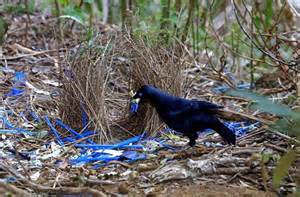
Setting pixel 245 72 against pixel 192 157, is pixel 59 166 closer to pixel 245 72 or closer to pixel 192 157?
pixel 192 157

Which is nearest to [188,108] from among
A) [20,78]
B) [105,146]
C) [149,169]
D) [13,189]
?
[149,169]

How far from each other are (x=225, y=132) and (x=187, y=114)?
0.73 feet

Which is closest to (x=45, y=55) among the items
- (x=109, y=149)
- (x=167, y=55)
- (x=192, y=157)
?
(x=167, y=55)

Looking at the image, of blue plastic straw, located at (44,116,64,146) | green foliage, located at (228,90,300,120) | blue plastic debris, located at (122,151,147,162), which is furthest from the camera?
blue plastic straw, located at (44,116,64,146)

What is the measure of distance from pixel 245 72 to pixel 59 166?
360 centimetres

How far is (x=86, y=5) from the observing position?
5.92 meters

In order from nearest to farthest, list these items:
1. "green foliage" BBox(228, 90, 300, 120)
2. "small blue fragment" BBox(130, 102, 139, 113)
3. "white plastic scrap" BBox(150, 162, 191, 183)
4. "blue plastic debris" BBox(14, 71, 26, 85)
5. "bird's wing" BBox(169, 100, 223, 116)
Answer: "green foliage" BBox(228, 90, 300, 120)
"white plastic scrap" BBox(150, 162, 191, 183)
"bird's wing" BBox(169, 100, 223, 116)
"small blue fragment" BBox(130, 102, 139, 113)
"blue plastic debris" BBox(14, 71, 26, 85)

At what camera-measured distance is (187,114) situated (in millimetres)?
3309

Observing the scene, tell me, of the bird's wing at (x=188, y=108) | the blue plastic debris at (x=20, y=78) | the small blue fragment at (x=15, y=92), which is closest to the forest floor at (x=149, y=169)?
the small blue fragment at (x=15, y=92)

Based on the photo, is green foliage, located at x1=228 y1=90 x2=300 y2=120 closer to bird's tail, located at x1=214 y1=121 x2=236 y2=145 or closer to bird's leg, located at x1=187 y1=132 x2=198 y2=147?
bird's tail, located at x1=214 y1=121 x2=236 y2=145

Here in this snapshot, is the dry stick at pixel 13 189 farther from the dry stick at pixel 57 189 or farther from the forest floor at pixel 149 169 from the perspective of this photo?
the dry stick at pixel 57 189

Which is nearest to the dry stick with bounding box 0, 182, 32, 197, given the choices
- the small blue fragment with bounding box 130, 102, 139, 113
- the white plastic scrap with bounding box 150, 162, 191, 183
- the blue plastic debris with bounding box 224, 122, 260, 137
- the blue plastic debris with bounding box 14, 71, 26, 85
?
the white plastic scrap with bounding box 150, 162, 191, 183

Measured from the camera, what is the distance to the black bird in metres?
3.25

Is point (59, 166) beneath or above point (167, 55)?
beneath
